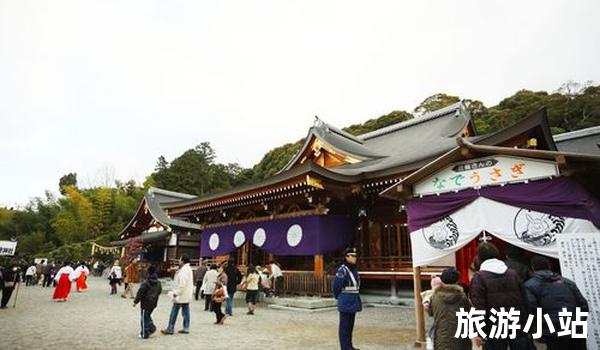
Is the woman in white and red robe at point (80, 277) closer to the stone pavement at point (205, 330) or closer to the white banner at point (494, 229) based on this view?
the stone pavement at point (205, 330)

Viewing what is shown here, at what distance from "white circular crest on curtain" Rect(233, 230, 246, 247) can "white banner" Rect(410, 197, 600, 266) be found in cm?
972

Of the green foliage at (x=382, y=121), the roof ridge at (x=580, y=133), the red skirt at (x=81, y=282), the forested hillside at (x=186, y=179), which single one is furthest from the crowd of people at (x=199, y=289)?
the green foliage at (x=382, y=121)

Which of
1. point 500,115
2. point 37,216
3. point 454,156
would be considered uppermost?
point 500,115

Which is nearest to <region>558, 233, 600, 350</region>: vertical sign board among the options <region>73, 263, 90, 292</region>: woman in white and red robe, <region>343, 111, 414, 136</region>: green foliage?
<region>73, 263, 90, 292</region>: woman in white and red robe

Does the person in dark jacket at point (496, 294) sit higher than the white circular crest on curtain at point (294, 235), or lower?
lower

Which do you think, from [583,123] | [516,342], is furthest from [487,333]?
[583,123]

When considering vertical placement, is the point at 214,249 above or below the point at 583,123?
below

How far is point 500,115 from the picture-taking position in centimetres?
3506

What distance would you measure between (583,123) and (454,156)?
32068 millimetres

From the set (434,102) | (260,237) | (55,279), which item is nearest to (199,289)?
(260,237)

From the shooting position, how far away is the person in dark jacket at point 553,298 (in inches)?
147

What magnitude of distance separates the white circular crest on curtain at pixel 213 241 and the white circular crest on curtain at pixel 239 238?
4.32 feet

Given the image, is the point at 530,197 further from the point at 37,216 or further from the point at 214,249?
the point at 37,216

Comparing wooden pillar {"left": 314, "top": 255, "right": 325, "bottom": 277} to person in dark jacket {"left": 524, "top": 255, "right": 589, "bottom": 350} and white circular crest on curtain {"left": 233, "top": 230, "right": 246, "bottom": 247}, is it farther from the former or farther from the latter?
person in dark jacket {"left": 524, "top": 255, "right": 589, "bottom": 350}
